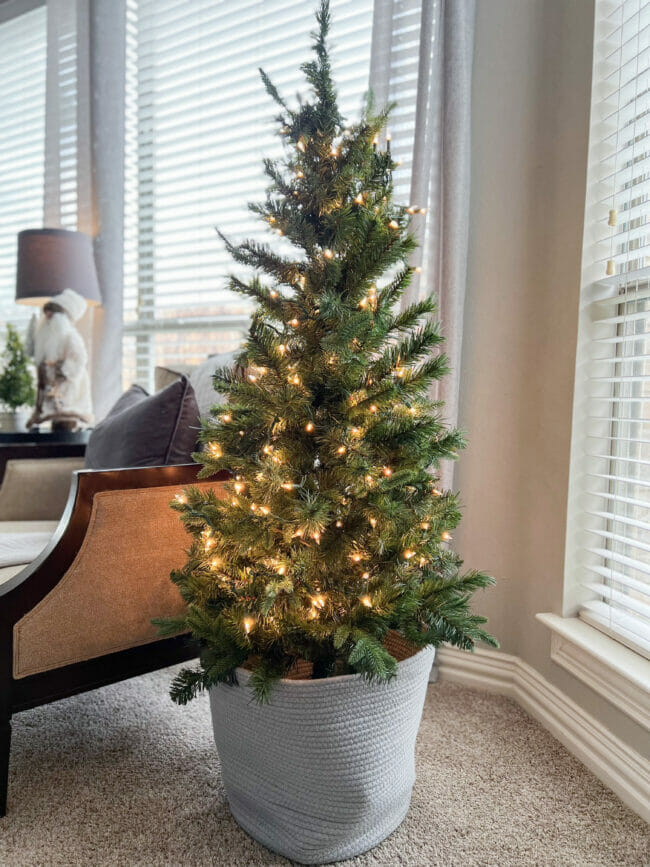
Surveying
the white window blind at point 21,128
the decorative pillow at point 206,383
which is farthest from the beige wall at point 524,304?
the white window blind at point 21,128

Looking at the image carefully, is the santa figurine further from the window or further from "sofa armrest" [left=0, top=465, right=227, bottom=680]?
the window

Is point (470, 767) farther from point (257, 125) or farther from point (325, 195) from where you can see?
point (257, 125)

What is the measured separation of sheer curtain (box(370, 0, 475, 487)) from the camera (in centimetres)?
178

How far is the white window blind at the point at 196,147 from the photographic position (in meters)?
2.53

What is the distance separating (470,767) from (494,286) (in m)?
1.26

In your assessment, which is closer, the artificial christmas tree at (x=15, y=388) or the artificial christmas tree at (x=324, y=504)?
the artificial christmas tree at (x=324, y=504)

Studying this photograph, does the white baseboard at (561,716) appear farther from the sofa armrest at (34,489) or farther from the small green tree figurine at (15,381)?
the small green tree figurine at (15,381)

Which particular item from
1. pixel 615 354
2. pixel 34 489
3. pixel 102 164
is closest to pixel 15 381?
pixel 34 489

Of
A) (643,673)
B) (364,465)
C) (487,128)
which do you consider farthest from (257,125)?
(643,673)

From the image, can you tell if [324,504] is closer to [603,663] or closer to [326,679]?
[326,679]

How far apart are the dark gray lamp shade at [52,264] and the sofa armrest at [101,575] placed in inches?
61.6

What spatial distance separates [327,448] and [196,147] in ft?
6.93

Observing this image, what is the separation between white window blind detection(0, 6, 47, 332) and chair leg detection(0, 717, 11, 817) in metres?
2.85

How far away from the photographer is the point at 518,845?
1.21 meters
